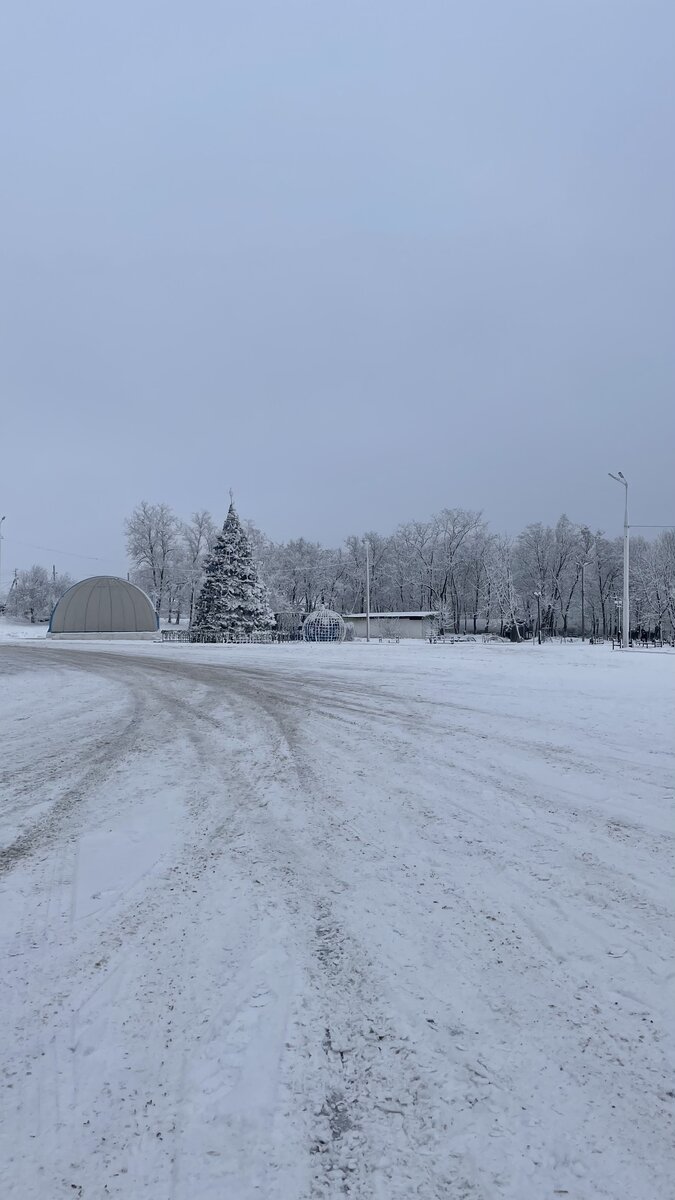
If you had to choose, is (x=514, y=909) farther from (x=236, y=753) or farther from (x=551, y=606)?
(x=551, y=606)

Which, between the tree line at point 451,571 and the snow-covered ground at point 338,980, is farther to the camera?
the tree line at point 451,571

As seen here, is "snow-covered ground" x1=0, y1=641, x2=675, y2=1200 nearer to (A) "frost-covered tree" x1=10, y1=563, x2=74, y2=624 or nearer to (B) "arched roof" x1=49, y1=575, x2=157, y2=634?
(B) "arched roof" x1=49, y1=575, x2=157, y2=634

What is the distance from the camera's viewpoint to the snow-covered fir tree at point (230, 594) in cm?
4284

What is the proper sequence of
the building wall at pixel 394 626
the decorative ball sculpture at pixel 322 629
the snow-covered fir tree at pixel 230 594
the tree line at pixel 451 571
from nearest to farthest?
the snow-covered fir tree at pixel 230 594, the decorative ball sculpture at pixel 322 629, the building wall at pixel 394 626, the tree line at pixel 451 571

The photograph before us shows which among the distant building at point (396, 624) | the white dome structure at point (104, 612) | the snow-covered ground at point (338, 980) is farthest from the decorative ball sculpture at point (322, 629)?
the snow-covered ground at point (338, 980)

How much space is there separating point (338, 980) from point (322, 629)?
42.8m

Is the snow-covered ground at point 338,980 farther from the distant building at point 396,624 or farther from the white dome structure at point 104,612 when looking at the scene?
the distant building at point 396,624

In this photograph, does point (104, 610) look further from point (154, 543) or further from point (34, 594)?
point (34, 594)

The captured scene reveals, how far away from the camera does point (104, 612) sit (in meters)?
48.7

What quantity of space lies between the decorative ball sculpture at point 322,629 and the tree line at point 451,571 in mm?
19846

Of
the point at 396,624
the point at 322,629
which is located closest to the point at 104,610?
the point at 322,629

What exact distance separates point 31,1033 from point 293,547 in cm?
8150

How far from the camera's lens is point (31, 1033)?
2.59 m

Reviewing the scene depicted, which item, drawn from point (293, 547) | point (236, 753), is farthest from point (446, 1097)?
point (293, 547)
